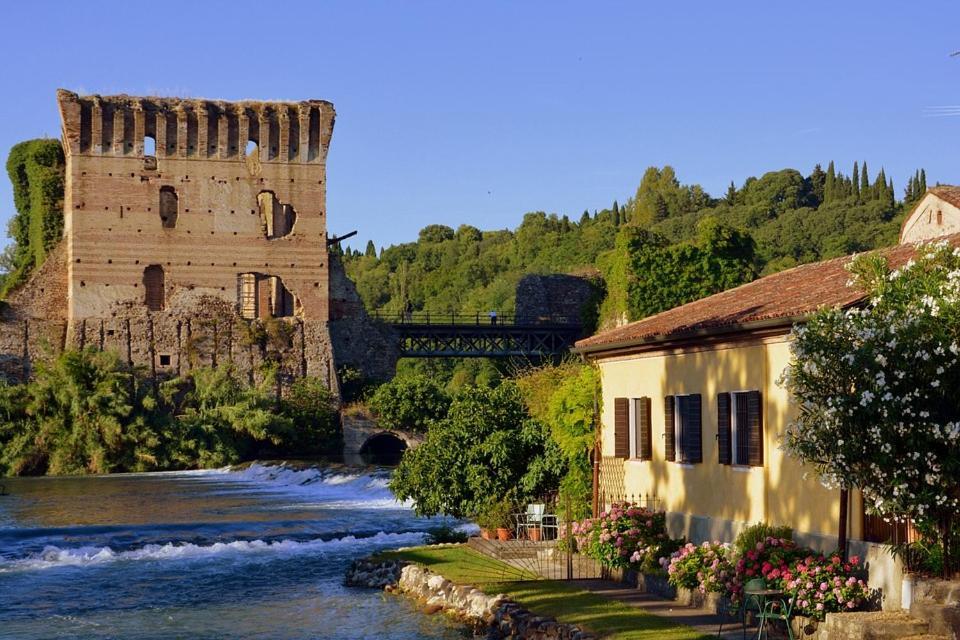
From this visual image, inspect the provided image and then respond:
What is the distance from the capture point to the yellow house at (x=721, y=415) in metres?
12.7

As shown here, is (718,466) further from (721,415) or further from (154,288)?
(154,288)

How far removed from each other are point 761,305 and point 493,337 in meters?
44.5

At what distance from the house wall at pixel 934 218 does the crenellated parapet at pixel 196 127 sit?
29.8 m

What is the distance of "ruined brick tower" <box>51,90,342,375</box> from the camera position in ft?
162

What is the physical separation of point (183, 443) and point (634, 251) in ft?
66.6

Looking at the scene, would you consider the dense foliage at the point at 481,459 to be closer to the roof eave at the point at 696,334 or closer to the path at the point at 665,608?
the roof eave at the point at 696,334

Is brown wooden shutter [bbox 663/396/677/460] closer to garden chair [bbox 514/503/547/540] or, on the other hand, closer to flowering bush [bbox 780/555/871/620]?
garden chair [bbox 514/503/547/540]

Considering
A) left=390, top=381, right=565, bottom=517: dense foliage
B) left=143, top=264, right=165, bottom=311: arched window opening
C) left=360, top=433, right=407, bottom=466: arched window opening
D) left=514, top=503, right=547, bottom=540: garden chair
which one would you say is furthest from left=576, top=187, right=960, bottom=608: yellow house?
left=143, top=264, right=165, bottom=311: arched window opening

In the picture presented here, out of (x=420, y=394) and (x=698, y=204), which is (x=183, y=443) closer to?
(x=420, y=394)

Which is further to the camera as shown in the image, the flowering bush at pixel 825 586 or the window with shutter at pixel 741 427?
the window with shutter at pixel 741 427

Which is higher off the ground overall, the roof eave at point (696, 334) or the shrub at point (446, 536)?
the roof eave at point (696, 334)

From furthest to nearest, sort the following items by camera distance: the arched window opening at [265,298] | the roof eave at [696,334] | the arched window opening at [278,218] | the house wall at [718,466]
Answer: the arched window opening at [265,298]
the arched window opening at [278,218]
the house wall at [718,466]
the roof eave at [696,334]

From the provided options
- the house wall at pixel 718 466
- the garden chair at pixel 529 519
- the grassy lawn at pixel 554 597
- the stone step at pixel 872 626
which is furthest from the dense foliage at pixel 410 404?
the stone step at pixel 872 626

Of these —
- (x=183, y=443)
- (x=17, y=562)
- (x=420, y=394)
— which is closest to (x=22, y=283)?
(x=183, y=443)
